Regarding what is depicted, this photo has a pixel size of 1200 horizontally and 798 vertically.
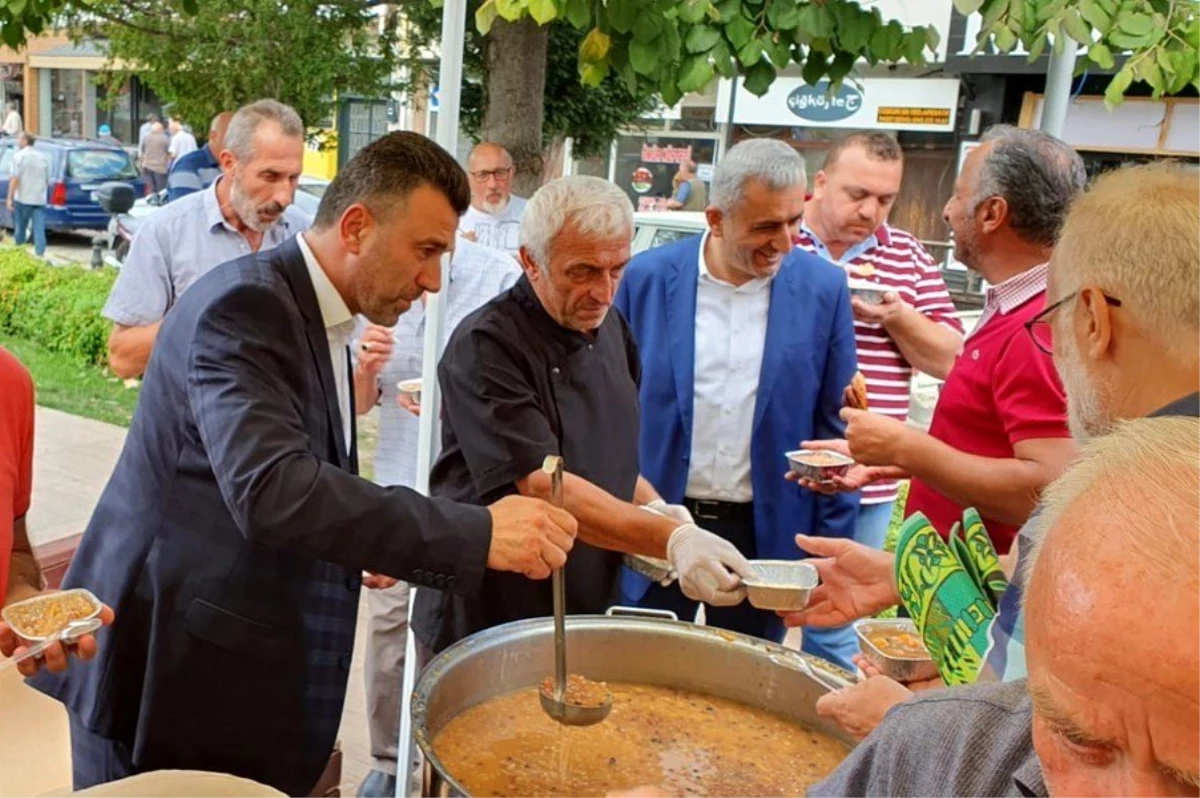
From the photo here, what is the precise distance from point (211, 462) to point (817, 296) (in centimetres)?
192

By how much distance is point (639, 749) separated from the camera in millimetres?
1928

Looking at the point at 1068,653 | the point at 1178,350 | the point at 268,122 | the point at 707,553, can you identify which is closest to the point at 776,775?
the point at 707,553

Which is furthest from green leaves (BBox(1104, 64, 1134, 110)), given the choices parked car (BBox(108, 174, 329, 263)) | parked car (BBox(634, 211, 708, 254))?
parked car (BBox(108, 174, 329, 263))

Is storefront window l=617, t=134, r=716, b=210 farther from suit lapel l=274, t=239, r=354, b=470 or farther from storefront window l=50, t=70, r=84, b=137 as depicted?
storefront window l=50, t=70, r=84, b=137

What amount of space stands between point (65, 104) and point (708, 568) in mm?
33879

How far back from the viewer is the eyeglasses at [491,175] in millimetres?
5125

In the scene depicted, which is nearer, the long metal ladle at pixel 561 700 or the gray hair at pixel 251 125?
the long metal ladle at pixel 561 700

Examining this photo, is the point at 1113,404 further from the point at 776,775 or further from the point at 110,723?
the point at 110,723

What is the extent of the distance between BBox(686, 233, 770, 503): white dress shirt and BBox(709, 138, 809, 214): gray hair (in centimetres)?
27

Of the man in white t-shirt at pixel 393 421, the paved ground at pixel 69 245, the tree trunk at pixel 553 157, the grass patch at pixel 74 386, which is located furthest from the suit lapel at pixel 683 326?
the paved ground at pixel 69 245

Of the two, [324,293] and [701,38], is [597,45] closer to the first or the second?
[701,38]

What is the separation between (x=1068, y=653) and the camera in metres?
0.72

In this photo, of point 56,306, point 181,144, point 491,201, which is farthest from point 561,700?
point 181,144

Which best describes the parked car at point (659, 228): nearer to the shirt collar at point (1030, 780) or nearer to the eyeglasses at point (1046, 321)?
the eyeglasses at point (1046, 321)
